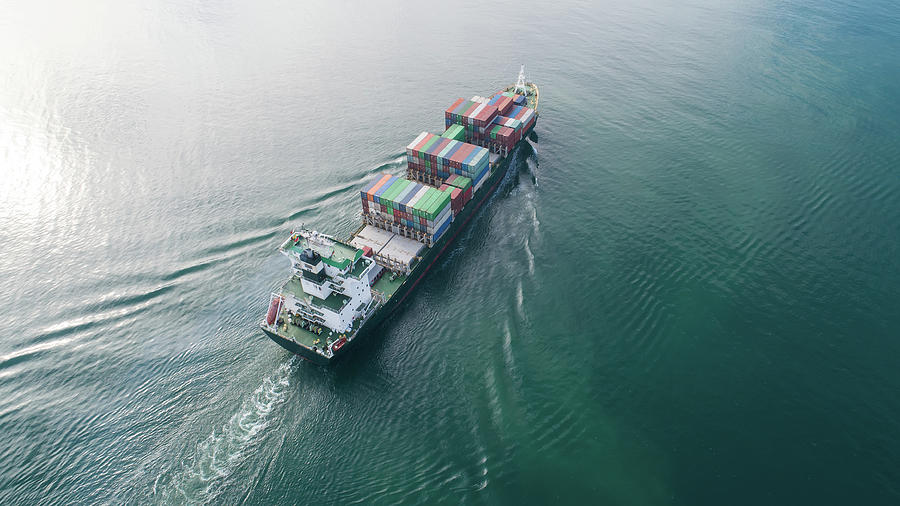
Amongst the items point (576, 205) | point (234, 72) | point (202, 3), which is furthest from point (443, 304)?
point (202, 3)

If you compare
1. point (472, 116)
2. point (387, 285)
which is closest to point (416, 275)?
point (387, 285)

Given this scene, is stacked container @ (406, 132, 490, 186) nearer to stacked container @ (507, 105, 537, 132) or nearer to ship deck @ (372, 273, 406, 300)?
stacked container @ (507, 105, 537, 132)

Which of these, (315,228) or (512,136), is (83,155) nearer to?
(315,228)

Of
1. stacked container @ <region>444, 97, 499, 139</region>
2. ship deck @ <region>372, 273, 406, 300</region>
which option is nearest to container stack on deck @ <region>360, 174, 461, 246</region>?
ship deck @ <region>372, 273, 406, 300</region>

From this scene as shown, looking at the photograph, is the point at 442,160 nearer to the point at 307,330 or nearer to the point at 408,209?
the point at 408,209

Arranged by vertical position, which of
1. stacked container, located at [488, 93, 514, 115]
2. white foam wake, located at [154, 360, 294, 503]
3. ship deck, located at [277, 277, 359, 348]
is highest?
stacked container, located at [488, 93, 514, 115]

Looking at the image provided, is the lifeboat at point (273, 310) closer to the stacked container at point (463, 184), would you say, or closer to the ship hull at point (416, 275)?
the ship hull at point (416, 275)
